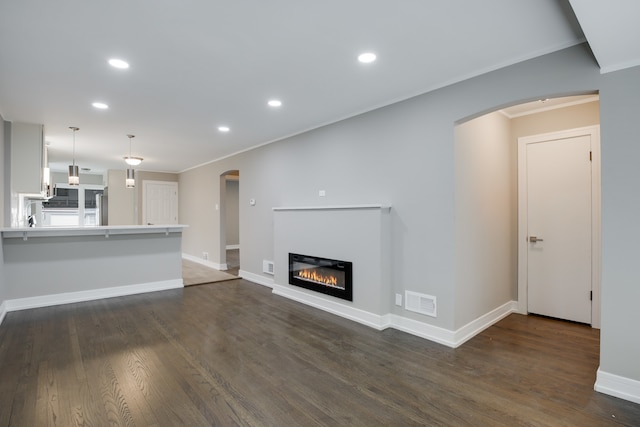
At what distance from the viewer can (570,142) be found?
12.6 ft

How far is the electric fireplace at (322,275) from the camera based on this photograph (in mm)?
4023

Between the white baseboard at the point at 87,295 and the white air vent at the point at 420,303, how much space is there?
4.03 m

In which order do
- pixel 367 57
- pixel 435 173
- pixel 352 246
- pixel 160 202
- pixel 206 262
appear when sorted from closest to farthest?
1. pixel 367 57
2. pixel 435 173
3. pixel 352 246
4. pixel 206 262
5. pixel 160 202

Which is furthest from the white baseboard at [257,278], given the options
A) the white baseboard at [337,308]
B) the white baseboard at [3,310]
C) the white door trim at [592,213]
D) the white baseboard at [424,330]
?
the white door trim at [592,213]

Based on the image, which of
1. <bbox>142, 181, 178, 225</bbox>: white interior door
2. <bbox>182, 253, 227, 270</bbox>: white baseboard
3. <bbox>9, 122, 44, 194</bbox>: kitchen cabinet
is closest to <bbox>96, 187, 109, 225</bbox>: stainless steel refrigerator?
<bbox>142, 181, 178, 225</bbox>: white interior door

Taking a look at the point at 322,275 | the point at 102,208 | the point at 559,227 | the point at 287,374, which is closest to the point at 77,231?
the point at 322,275

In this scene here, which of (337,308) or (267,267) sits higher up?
(267,267)

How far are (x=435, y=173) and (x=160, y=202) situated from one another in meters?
8.26

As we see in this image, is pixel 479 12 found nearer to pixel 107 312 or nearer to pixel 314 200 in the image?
pixel 314 200

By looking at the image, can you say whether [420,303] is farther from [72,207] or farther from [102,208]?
[72,207]

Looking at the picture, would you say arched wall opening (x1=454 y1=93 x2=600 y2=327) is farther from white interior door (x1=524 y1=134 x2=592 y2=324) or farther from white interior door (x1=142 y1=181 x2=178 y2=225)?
white interior door (x1=142 y1=181 x2=178 y2=225)

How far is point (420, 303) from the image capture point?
345 cm

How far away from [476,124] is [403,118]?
0.79 m

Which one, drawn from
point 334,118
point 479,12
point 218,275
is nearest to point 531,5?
point 479,12
